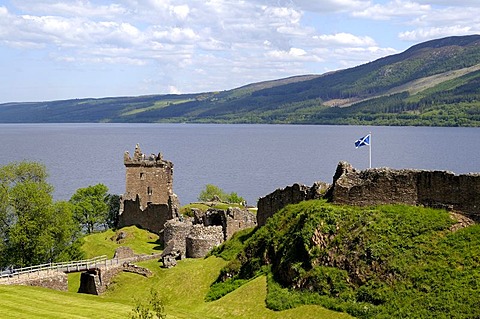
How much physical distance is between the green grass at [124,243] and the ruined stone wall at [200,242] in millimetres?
10003

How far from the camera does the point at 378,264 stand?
1064 inches

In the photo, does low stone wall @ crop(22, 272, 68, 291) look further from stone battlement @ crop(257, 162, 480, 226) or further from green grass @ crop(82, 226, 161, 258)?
stone battlement @ crop(257, 162, 480, 226)

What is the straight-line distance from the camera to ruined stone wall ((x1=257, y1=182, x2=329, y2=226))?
34.5 meters

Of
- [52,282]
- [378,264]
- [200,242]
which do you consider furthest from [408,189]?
[52,282]

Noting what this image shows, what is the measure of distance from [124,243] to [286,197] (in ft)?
89.5

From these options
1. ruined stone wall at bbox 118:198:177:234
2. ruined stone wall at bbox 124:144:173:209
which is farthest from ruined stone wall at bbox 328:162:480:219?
ruined stone wall at bbox 124:144:173:209

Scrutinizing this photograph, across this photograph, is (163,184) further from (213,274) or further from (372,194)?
(372,194)

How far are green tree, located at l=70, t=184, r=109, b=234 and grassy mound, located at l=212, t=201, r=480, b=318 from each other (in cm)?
5192

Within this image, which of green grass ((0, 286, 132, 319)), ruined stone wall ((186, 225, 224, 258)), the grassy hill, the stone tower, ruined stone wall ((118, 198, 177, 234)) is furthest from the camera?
the stone tower

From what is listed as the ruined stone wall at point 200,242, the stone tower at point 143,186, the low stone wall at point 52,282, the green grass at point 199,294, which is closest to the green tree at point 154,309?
the green grass at point 199,294

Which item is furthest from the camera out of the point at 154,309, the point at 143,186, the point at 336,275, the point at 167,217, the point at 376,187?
the point at 143,186

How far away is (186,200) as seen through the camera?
115 meters

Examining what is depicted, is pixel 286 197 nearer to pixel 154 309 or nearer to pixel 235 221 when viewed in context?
pixel 235 221

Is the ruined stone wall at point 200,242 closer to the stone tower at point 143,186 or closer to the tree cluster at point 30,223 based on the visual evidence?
the tree cluster at point 30,223
